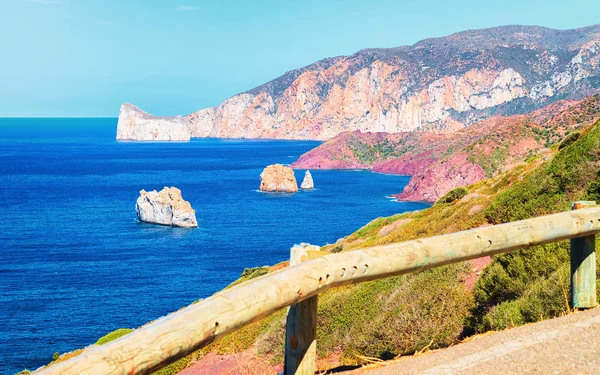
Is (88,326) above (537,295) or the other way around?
the other way around

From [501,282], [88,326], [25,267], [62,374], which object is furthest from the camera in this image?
[25,267]

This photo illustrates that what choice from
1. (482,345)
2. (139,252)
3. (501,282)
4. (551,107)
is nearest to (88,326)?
(139,252)

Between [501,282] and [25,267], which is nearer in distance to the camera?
[501,282]

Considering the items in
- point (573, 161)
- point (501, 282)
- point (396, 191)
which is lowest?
point (396, 191)

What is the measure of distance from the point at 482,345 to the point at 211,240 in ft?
264

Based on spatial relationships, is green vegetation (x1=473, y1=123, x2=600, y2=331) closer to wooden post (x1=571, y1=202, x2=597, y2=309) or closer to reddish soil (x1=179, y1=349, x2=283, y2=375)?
wooden post (x1=571, y1=202, x2=597, y2=309)

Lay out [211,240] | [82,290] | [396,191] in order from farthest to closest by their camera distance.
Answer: [396,191], [211,240], [82,290]

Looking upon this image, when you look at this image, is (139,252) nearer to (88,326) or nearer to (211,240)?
(211,240)

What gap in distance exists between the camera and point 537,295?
8.28 meters

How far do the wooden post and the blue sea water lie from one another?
1485 inches

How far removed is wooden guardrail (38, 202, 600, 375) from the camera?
3775 mm

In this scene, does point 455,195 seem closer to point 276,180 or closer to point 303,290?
point 303,290

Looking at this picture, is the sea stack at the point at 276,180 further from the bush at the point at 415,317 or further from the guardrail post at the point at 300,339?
the guardrail post at the point at 300,339

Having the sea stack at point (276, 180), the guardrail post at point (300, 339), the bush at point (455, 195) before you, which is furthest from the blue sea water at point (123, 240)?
the guardrail post at point (300, 339)
